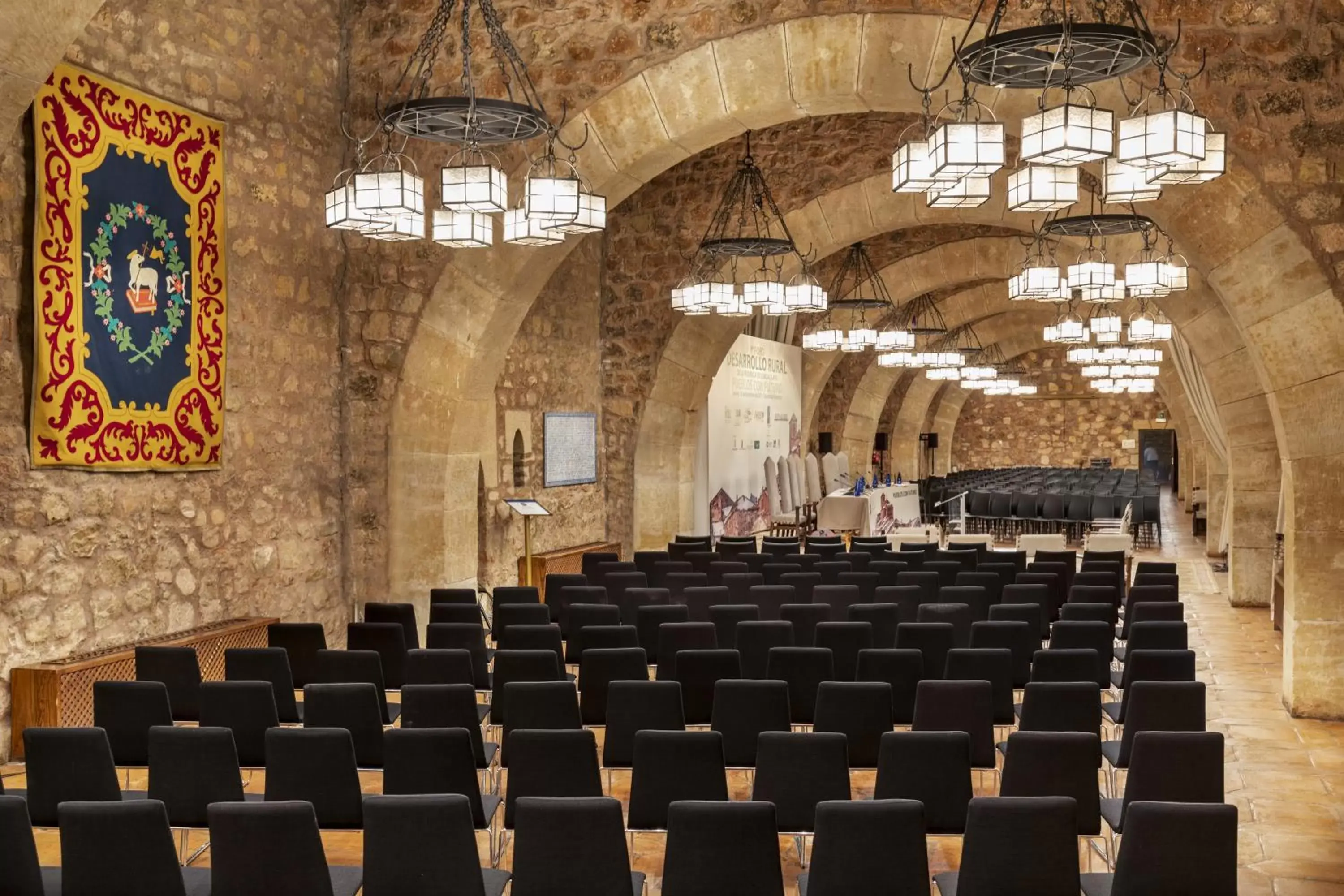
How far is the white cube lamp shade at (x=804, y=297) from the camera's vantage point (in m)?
11.3

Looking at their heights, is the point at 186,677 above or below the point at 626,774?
above

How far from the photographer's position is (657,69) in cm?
875

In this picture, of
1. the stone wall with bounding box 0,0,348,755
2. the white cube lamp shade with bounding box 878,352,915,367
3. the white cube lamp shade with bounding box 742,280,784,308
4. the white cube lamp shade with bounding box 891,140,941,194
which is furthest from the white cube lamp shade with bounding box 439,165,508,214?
the white cube lamp shade with bounding box 878,352,915,367

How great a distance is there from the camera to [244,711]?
16.5 feet

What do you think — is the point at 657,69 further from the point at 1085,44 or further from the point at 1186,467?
the point at 1186,467

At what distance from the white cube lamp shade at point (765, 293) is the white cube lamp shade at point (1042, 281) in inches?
87.3

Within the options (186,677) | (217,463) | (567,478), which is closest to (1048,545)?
(567,478)

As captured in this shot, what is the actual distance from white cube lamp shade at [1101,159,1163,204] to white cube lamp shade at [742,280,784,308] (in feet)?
15.3

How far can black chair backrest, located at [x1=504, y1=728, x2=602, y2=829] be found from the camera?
4164 millimetres

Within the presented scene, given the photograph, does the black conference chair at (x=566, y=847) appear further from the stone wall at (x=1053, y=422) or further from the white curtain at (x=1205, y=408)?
the stone wall at (x=1053, y=422)

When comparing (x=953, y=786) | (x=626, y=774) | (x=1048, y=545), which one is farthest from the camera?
(x=1048, y=545)

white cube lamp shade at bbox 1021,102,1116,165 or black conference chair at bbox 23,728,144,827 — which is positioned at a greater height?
white cube lamp shade at bbox 1021,102,1116,165

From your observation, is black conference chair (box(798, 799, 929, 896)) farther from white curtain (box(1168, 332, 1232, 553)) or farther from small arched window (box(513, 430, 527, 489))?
white curtain (box(1168, 332, 1232, 553))

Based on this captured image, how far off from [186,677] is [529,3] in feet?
18.0
